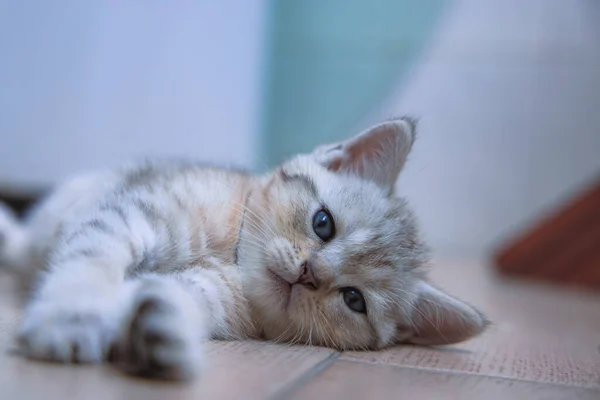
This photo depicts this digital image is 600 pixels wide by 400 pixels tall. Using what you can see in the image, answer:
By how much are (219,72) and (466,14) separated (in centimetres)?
159

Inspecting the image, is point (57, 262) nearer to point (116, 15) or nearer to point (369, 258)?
point (369, 258)

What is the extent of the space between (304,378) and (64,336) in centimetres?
36

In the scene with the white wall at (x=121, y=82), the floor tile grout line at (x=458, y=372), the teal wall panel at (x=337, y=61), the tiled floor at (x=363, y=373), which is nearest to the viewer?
the tiled floor at (x=363, y=373)

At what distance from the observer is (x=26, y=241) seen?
2137mm

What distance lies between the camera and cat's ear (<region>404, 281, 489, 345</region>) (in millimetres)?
1482

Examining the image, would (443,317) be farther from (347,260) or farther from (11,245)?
(11,245)

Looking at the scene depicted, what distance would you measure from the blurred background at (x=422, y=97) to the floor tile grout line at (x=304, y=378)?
2.14 m

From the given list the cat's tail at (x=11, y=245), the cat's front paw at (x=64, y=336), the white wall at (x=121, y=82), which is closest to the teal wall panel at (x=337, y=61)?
the white wall at (x=121, y=82)

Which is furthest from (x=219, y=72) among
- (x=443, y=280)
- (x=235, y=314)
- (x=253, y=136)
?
(x=235, y=314)

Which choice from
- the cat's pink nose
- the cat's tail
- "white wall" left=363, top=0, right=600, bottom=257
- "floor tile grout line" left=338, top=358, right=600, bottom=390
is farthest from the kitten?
"white wall" left=363, top=0, right=600, bottom=257

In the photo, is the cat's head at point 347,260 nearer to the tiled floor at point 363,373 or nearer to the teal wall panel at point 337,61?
the tiled floor at point 363,373

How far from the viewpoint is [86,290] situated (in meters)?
1.08

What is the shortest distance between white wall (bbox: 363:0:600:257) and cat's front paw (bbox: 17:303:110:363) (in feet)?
10.1

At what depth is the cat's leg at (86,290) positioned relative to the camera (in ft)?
3.22
